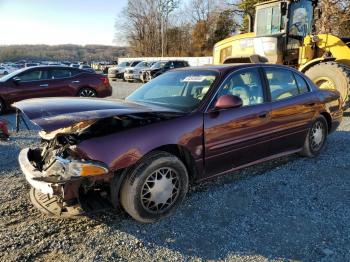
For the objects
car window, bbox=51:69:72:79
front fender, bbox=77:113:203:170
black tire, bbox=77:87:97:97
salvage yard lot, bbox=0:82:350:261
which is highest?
car window, bbox=51:69:72:79

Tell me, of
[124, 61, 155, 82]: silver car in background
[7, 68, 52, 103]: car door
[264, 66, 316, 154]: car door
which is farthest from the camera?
[124, 61, 155, 82]: silver car in background

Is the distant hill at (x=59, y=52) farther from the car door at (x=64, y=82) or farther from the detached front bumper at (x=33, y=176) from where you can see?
the detached front bumper at (x=33, y=176)

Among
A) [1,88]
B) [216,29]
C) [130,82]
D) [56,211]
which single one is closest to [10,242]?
[56,211]

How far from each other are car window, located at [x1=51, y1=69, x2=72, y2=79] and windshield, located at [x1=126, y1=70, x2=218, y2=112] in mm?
7262

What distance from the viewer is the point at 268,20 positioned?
1043 cm

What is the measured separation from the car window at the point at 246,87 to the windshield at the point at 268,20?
6.18m

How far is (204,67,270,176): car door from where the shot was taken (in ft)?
13.1

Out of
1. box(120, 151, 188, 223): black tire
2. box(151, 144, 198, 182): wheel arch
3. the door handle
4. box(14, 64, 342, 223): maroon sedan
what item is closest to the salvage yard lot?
box(120, 151, 188, 223): black tire

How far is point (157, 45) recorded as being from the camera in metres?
69.2

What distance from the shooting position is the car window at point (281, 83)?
15.9 ft

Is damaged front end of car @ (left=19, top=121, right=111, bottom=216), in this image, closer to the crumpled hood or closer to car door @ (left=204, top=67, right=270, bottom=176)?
the crumpled hood

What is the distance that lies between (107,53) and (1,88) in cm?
11310

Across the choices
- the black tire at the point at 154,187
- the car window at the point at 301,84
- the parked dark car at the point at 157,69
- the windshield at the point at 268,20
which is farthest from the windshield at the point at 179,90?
the parked dark car at the point at 157,69

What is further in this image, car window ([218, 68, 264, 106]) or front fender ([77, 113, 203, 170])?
car window ([218, 68, 264, 106])
